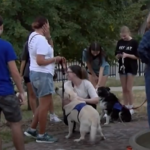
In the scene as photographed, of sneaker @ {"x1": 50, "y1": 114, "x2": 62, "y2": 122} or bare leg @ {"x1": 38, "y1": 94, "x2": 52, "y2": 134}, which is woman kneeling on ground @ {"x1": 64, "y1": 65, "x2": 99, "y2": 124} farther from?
sneaker @ {"x1": 50, "y1": 114, "x2": 62, "y2": 122}

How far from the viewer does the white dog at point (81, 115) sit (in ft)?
22.7

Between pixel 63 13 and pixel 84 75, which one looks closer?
pixel 84 75

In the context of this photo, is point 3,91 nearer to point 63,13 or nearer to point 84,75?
point 84,75

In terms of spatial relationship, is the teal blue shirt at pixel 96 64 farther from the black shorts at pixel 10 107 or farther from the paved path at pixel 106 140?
the black shorts at pixel 10 107

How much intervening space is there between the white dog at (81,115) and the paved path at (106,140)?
0.14m

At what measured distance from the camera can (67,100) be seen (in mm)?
7328

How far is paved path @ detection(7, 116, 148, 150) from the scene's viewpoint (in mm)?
6910

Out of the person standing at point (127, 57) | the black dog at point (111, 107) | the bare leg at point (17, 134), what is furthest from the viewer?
the person standing at point (127, 57)

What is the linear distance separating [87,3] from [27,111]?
125 inches

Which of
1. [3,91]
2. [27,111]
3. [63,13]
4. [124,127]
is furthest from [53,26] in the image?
[3,91]

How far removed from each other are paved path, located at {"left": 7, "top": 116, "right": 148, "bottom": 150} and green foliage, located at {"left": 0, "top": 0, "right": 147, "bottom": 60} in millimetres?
3541

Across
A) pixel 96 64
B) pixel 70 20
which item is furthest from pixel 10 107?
pixel 70 20

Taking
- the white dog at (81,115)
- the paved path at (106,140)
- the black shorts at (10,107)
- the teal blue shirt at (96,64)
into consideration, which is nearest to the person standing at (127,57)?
the teal blue shirt at (96,64)

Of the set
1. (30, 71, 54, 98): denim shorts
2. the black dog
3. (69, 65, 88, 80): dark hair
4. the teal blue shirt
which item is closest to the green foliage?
the teal blue shirt
